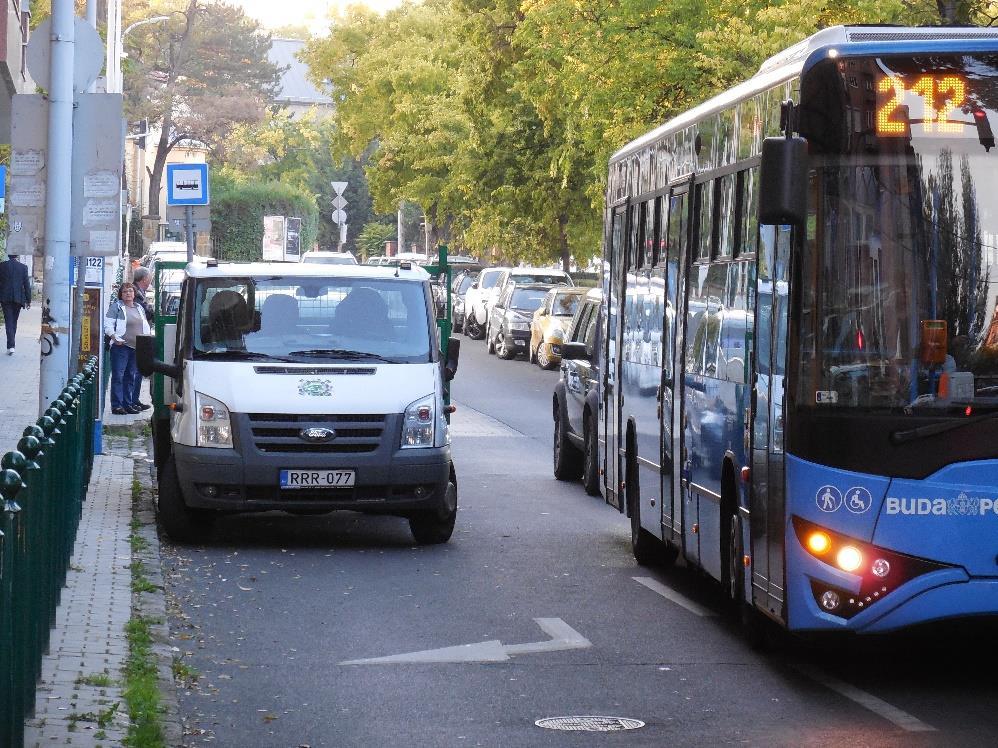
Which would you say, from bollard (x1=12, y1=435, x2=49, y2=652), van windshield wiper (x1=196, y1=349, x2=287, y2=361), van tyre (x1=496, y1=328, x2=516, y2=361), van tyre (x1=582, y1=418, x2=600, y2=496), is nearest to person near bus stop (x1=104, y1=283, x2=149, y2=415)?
van tyre (x1=582, y1=418, x2=600, y2=496)

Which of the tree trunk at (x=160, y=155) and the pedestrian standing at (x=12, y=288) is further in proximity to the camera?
the tree trunk at (x=160, y=155)

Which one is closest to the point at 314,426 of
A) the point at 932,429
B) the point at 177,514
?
the point at 177,514

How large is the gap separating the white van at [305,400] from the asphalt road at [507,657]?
1.32 feet

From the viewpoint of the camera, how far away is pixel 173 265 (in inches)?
736

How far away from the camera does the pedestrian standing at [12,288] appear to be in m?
35.5

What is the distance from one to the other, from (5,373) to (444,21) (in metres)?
40.3

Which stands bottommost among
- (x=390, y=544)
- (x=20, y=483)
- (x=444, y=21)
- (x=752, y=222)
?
(x=390, y=544)

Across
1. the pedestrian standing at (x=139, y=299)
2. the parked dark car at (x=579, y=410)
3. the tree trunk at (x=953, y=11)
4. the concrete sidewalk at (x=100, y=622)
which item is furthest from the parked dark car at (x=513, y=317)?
the concrete sidewalk at (x=100, y=622)

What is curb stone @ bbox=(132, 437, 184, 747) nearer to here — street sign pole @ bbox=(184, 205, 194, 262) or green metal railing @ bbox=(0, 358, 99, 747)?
green metal railing @ bbox=(0, 358, 99, 747)

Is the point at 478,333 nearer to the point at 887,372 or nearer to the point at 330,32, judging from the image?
the point at 330,32

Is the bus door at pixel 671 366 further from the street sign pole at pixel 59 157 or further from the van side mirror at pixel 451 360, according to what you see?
the street sign pole at pixel 59 157

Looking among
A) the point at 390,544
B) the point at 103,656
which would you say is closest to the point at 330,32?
the point at 390,544

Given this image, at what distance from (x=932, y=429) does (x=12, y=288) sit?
29.3m

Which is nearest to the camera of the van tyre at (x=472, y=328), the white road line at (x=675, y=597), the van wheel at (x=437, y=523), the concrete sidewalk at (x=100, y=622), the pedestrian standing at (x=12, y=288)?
the concrete sidewalk at (x=100, y=622)
